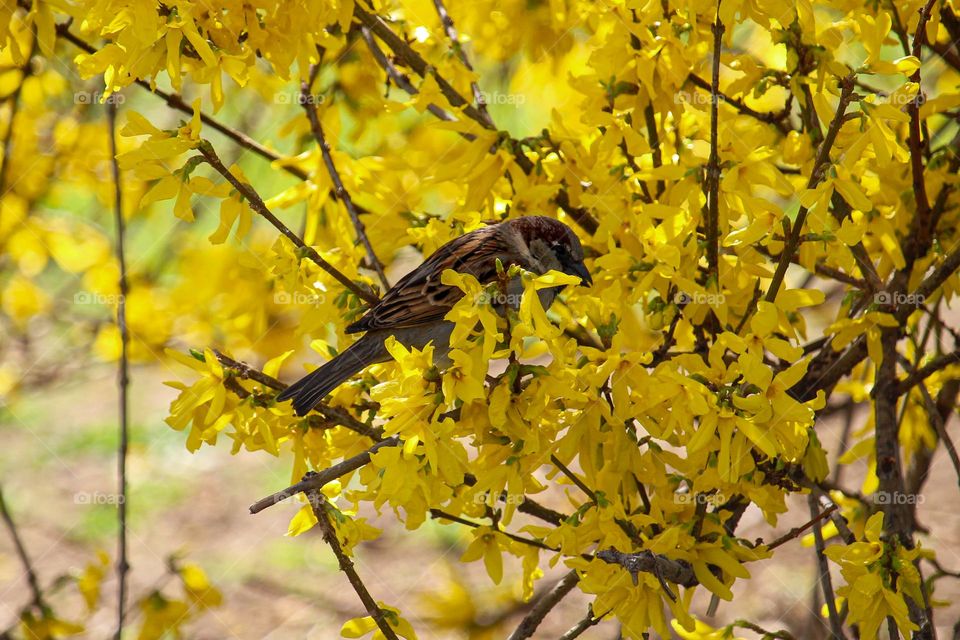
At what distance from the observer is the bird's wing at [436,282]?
2.74 meters

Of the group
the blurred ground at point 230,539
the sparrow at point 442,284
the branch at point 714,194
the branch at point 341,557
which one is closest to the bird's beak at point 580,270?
the sparrow at point 442,284

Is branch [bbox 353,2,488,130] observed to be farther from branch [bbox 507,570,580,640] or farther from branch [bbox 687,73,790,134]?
branch [bbox 507,570,580,640]

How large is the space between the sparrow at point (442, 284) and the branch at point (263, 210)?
0.09 meters

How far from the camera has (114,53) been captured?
2201mm

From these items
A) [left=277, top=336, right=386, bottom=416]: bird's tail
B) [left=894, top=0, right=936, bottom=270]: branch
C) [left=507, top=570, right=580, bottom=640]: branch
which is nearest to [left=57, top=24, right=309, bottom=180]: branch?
[left=277, top=336, right=386, bottom=416]: bird's tail

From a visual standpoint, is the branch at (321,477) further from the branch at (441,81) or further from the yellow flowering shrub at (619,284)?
the branch at (441,81)

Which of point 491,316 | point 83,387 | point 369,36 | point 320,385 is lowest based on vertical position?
point 491,316

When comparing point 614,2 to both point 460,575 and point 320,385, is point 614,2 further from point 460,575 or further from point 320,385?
point 460,575

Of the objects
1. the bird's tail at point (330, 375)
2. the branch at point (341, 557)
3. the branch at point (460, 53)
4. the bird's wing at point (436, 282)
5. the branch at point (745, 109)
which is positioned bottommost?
the branch at point (341, 557)

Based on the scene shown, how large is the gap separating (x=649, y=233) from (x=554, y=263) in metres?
0.70

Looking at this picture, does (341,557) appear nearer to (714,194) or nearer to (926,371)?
(714,194)

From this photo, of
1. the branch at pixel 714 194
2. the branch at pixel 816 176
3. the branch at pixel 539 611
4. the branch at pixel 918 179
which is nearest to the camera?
the branch at pixel 816 176

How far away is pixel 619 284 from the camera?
7.63 ft

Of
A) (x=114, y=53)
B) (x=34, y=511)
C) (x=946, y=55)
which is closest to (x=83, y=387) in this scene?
(x=34, y=511)
